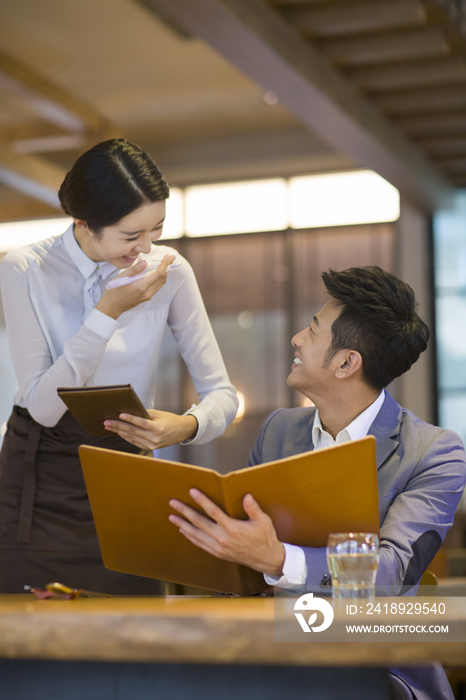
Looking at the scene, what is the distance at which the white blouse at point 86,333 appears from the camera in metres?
1.67

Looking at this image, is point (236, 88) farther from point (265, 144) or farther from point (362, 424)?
point (362, 424)

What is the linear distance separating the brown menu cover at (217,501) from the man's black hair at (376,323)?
0.61m

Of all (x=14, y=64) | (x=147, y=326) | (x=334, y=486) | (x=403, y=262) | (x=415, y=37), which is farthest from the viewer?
(x=403, y=262)

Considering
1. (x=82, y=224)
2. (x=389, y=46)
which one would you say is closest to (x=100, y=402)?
(x=82, y=224)

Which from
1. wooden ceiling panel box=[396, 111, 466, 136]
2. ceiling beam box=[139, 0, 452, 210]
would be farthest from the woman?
wooden ceiling panel box=[396, 111, 466, 136]

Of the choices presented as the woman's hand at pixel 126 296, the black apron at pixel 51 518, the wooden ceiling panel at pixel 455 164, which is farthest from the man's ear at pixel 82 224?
the wooden ceiling panel at pixel 455 164

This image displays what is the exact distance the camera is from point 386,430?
5.55 ft

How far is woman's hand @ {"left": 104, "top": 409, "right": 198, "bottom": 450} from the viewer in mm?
1586

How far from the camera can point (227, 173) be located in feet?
24.8

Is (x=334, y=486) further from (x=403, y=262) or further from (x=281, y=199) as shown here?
(x=281, y=199)

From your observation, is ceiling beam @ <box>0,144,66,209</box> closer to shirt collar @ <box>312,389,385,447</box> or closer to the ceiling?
the ceiling

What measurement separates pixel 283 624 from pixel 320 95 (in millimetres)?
3599

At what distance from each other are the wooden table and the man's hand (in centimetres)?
10

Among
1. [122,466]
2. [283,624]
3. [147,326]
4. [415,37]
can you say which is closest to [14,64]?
[415,37]
